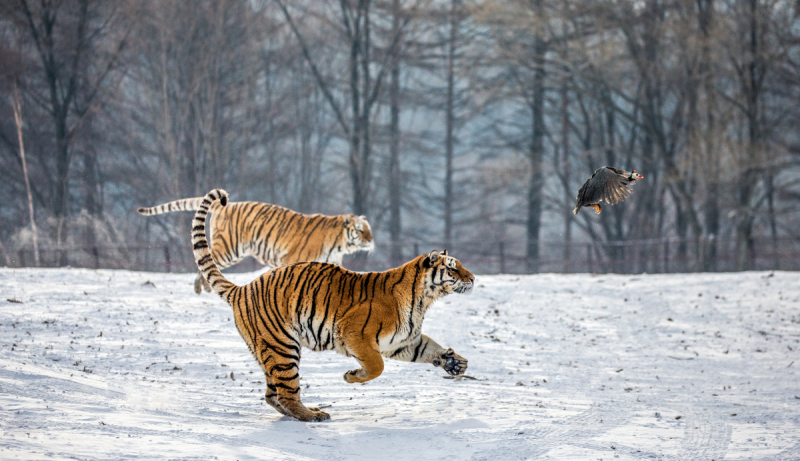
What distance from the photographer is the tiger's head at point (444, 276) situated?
18.5 ft

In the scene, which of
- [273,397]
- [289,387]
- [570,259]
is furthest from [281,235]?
[570,259]

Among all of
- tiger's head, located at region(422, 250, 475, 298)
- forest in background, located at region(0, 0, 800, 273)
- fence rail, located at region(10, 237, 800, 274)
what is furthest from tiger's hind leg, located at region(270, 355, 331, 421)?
forest in background, located at region(0, 0, 800, 273)

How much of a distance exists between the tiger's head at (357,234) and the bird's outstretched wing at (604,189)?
422cm

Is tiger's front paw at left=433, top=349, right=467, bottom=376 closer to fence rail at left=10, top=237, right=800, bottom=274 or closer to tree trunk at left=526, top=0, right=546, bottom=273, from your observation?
fence rail at left=10, top=237, right=800, bottom=274

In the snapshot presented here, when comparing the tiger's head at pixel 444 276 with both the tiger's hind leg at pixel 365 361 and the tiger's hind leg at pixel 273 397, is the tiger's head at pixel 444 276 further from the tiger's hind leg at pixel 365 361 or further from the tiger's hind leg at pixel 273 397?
the tiger's hind leg at pixel 273 397

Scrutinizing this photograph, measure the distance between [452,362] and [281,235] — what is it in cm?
492

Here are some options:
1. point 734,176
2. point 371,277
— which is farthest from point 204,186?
point 371,277

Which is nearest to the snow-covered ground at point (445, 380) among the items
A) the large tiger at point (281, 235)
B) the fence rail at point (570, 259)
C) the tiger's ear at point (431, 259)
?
the large tiger at point (281, 235)

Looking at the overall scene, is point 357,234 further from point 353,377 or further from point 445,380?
point 353,377

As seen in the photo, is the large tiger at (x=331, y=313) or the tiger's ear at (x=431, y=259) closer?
the large tiger at (x=331, y=313)

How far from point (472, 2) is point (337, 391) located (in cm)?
2118

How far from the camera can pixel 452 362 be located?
572 centimetres

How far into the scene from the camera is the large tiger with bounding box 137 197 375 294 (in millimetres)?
9930

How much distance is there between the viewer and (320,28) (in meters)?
32.3
